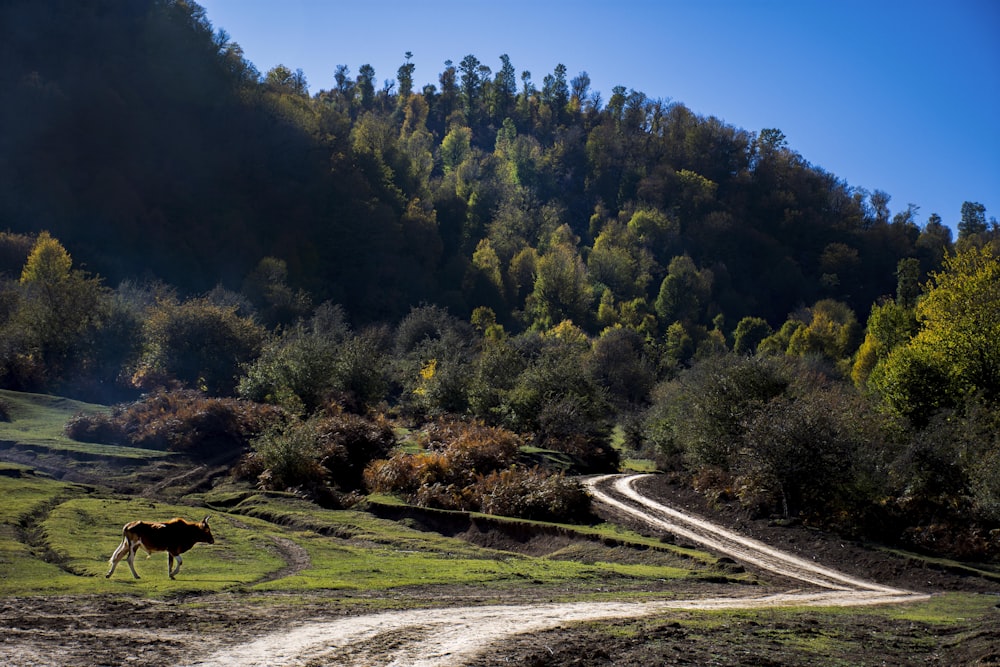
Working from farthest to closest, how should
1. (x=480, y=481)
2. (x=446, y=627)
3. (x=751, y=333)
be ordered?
(x=751, y=333) → (x=480, y=481) → (x=446, y=627)

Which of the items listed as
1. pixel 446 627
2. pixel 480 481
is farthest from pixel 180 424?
pixel 446 627

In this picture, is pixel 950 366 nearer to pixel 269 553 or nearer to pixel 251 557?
pixel 269 553

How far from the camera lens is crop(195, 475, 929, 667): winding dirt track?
10.2 meters

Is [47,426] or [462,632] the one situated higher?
[47,426]

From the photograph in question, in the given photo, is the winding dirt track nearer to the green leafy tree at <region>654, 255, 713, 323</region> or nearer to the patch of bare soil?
the patch of bare soil

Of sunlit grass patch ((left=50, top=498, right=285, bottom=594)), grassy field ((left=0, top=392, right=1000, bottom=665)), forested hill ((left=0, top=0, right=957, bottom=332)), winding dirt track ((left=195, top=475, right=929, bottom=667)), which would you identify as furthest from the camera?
forested hill ((left=0, top=0, right=957, bottom=332))

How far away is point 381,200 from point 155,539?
423ft

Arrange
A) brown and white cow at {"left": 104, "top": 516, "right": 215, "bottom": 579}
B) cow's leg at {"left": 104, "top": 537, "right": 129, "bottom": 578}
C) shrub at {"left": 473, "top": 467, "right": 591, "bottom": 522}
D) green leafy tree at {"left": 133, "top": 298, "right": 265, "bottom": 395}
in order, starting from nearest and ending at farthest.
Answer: cow's leg at {"left": 104, "top": 537, "right": 129, "bottom": 578} → brown and white cow at {"left": 104, "top": 516, "right": 215, "bottom": 579} → shrub at {"left": 473, "top": 467, "right": 591, "bottom": 522} → green leafy tree at {"left": 133, "top": 298, "right": 265, "bottom": 395}

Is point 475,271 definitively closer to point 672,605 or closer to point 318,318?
point 318,318

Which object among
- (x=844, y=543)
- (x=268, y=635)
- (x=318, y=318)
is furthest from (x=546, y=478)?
(x=318, y=318)

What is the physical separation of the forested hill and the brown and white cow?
90843mm

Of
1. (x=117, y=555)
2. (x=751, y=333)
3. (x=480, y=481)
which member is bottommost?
(x=480, y=481)

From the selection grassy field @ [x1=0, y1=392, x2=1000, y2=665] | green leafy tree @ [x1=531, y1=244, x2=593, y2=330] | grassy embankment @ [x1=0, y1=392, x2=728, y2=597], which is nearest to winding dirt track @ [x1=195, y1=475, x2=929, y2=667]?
grassy field @ [x1=0, y1=392, x2=1000, y2=665]

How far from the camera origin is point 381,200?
140125 millimetres
